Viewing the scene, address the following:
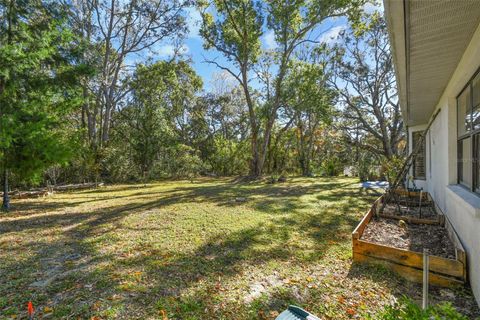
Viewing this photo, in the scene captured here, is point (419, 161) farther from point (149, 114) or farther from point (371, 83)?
point (149, 114)

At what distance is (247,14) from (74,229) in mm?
12367

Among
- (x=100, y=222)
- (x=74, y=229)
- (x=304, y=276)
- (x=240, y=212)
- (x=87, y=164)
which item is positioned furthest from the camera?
(x=87, y=164)

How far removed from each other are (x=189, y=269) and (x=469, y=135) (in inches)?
166

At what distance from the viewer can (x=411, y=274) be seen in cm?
291

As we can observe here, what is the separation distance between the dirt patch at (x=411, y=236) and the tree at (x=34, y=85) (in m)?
7.74

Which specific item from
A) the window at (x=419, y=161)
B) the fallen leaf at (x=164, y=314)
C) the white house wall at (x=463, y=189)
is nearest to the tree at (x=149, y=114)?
the window at (x=419, y=161)

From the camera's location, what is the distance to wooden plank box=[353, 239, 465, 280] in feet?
8.80

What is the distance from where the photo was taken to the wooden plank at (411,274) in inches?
106

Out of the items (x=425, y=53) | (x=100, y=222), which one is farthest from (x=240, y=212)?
(x=425, y=53)

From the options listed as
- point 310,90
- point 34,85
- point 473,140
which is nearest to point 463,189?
point 473,140

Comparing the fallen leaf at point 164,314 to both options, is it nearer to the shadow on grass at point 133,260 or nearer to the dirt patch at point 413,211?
the shadow on grass at point 133,260

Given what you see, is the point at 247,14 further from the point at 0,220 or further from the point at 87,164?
the point at 0,220

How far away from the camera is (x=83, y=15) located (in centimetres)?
1473

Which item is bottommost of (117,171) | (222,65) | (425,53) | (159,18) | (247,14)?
(117,171)
